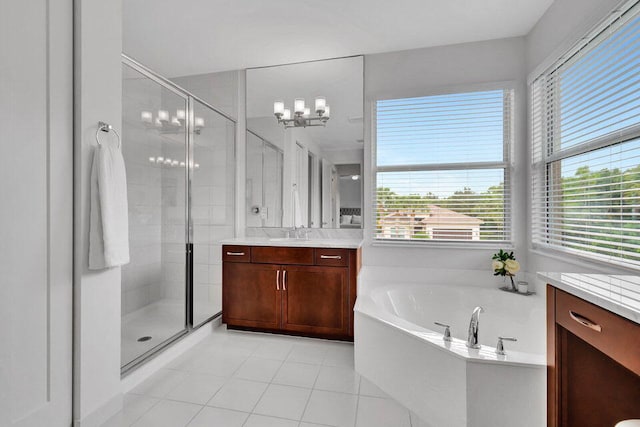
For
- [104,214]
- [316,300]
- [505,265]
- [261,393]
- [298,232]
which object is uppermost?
[104,214]

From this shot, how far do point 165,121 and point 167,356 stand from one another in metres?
1.77

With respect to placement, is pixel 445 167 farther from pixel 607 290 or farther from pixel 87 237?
pixel 87 237

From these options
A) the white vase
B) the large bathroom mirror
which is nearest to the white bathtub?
the white vase

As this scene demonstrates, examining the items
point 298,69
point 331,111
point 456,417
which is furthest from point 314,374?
point 298,69

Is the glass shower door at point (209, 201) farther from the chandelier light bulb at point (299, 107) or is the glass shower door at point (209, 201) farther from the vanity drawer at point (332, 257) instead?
the vanity drawer at point (332, 257)

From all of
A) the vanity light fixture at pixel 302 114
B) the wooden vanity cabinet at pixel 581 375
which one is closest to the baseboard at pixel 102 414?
the wooden vanity cabinet at pixel 581 375

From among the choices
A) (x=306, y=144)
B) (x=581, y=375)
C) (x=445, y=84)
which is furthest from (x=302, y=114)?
(x=581, y=375)

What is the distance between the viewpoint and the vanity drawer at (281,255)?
8.26 feet

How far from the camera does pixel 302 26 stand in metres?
2.40

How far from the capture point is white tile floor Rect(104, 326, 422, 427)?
155 cm

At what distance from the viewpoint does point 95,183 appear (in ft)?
4.77

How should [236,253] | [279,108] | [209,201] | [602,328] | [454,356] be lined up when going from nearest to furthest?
[602,328] < [454,356] < [236,253] < [209,201] < [279,108]
